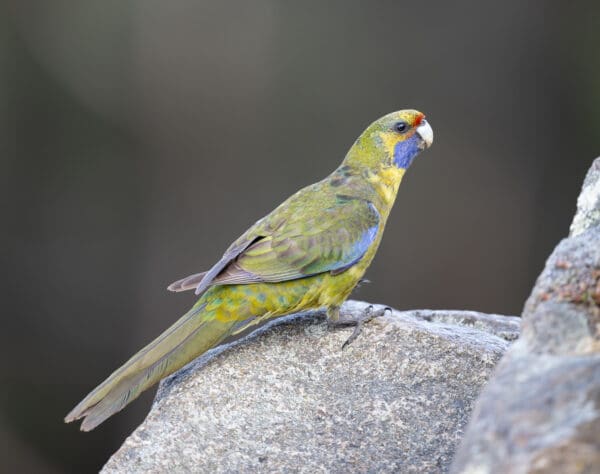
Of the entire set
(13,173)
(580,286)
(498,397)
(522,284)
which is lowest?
(522,284)

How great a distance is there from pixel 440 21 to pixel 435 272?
2.08m

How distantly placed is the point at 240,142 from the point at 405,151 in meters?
3.08

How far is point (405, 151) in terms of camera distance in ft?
14.3

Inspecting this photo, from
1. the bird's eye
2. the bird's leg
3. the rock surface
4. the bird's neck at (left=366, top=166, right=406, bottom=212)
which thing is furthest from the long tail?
the rock surface

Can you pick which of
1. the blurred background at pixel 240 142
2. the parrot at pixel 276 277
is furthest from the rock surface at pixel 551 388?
the blurred background at pixel 240 142

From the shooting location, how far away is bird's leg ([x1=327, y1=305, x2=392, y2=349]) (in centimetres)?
366

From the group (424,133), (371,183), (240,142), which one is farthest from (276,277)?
(240,142)

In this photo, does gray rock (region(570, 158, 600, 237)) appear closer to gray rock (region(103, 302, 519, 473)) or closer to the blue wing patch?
gray rock (region(103, 302, 519, 473))

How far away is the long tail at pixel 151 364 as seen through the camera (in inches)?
128

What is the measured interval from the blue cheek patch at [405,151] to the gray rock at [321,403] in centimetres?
95

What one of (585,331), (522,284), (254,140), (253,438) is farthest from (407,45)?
(585,331)

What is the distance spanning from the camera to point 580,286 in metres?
2.28

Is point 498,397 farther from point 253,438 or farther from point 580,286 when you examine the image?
point 253,438

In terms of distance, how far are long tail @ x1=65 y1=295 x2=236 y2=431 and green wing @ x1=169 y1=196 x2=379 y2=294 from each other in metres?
0.16
